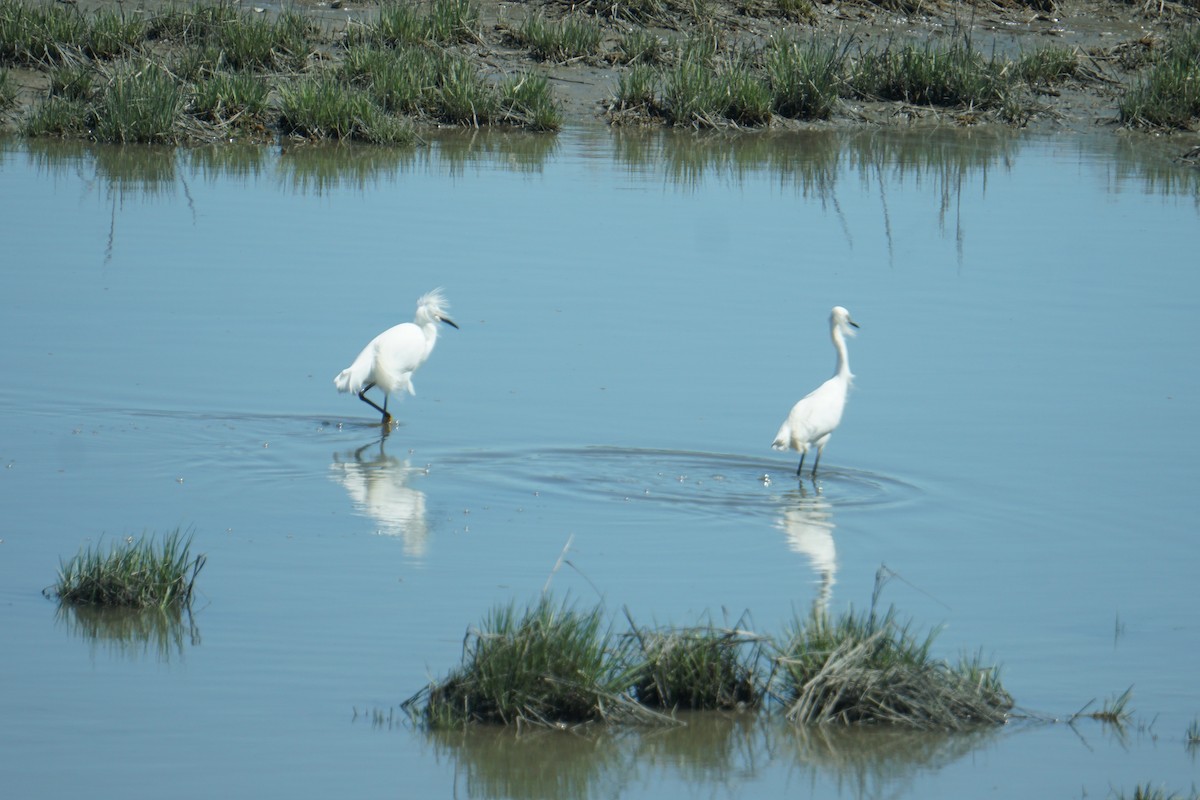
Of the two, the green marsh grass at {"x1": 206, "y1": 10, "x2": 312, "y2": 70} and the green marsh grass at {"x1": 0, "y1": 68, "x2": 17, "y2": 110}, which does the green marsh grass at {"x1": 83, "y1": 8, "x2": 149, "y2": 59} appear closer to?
the green marsh grass at {"x1": 206, "y1": 10, "x2": 312, "y2": 70}

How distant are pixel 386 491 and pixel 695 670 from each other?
313cm

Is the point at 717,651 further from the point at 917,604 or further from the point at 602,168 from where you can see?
the point at 602,168

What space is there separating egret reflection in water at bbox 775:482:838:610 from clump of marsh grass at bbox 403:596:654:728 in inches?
56.9

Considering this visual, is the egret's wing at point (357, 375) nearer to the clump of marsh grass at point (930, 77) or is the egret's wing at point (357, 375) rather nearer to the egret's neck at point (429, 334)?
the egret's neck at point (429, 334)

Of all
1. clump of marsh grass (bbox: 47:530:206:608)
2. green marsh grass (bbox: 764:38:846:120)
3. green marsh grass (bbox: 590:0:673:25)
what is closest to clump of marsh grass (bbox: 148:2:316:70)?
green marsh grass (bbox: 590:0:673:25)

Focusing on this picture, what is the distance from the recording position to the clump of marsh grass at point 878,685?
559 centimetres

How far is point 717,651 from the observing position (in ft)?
18.5

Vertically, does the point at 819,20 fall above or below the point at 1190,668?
above

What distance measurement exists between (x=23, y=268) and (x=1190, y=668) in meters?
9.02

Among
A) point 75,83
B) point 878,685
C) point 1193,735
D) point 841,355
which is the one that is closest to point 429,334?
point 841,355

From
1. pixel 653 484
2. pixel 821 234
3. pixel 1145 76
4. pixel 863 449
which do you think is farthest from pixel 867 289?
pixel 1145 76

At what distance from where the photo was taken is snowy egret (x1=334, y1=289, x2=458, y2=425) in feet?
32.5

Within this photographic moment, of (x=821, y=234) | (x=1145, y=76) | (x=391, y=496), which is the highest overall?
(x=1145, y=76)

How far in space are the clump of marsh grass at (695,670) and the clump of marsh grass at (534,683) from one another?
13cm
